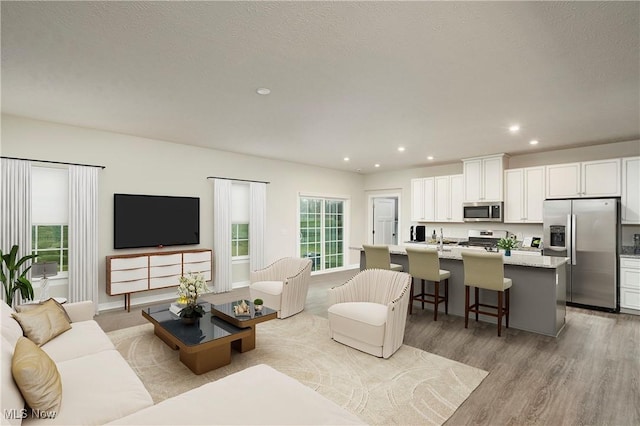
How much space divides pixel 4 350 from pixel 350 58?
2.97 meters

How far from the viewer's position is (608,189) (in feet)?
16.9

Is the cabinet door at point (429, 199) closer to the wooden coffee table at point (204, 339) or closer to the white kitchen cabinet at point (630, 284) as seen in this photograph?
the white kitchen cabinet at point (630, 284)

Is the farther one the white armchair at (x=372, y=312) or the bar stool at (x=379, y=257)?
the bar stool at (x=379, y=257)

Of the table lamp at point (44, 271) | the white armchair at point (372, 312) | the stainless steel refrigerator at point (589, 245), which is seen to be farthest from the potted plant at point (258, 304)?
the stainless steel refrigerator at point (589, 245)

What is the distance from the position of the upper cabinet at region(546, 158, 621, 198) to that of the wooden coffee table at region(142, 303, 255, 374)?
5.66 metres

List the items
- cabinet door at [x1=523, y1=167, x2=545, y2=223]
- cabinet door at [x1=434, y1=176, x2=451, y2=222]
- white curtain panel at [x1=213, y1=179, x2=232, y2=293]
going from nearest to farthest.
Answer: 1. cabinet door at [x1=523, y1=167, x2=545, y2=223]
2. white curtain panel at [x1=213, y1=179, x2=232, y2=293]
3. cabinet door at [x1=434, y1=176, x2=451, y2=222]

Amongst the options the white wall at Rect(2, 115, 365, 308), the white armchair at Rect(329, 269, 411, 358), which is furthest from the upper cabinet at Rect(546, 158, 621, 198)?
the white wall at Rect(2, 115, 365, 308)

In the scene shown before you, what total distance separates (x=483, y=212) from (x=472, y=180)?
700mm

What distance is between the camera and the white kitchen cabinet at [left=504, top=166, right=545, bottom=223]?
5.88 metres

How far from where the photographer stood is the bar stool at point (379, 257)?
485 cm

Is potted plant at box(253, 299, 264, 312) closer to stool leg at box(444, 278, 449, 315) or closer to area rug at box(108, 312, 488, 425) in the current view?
area rug at box(108, 312, 488, 425)

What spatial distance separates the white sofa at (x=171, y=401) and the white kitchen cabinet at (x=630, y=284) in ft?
18.0

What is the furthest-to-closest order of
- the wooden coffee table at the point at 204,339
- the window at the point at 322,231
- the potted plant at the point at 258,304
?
the window at the point at 322,231, the potted plant at the point at 258,304, the wooden coffee table at the point at 204,339

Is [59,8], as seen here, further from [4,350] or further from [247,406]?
[247,406]
